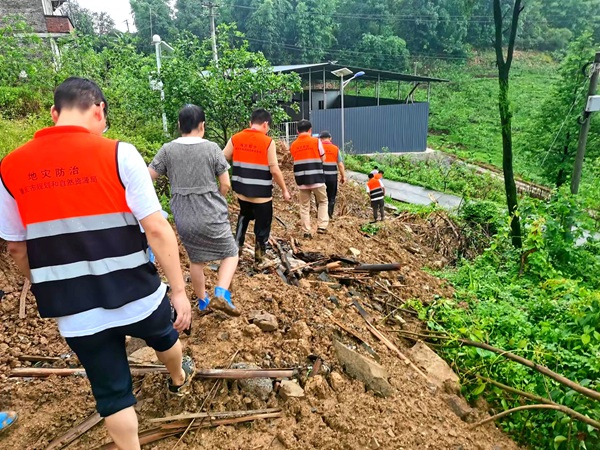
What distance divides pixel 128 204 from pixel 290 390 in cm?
174

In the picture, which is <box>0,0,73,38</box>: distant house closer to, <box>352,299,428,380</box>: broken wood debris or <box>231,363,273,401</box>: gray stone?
<box>352,299,428,380</box>: broken wood debris

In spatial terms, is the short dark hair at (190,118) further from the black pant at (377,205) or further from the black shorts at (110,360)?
the black pant at (377,205)

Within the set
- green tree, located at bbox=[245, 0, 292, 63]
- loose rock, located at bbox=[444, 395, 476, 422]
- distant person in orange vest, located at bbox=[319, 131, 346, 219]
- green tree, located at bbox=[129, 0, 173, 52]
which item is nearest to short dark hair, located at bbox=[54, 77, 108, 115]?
loose rock, located at bbox=[444, 395, 476, 422]

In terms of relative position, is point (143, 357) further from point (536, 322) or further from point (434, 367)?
point (536, 322)

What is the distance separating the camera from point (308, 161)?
6340 millimetres

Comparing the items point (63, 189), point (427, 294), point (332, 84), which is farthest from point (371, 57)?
point (63, 189)

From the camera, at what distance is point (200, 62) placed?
27.6 ft

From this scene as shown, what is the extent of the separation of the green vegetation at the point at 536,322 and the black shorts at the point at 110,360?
2.80 metres

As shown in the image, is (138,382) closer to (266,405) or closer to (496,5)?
(266,405)

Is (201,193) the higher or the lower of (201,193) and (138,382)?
the higher

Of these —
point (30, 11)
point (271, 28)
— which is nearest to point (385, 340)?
point (30, 11)

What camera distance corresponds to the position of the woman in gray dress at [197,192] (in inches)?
123

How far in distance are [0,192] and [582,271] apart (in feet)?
25.4

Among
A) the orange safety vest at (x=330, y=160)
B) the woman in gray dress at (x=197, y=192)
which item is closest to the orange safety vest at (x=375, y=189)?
the orange safety vest at (x=330, y=160)
